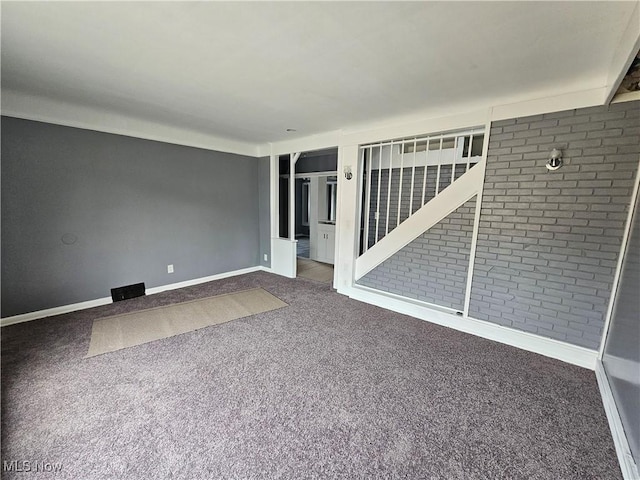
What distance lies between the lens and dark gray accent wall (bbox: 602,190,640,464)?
4.97 feet

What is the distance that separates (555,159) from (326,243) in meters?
4.20

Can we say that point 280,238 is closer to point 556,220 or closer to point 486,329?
point 486,329

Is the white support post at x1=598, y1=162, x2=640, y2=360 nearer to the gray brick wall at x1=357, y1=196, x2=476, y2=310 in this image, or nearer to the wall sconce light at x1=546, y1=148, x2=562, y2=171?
the wall sconce light at x1=546, y1=148, x2=562, y2=171

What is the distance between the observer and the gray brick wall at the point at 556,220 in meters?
2.22

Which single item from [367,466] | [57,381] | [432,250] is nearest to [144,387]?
[57,381]

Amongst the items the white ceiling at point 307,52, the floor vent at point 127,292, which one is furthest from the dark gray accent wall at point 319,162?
the floor vent at point 127,292

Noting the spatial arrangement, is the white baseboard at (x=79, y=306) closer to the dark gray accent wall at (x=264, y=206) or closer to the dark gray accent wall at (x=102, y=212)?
the dark gray accent wall at (x=102, y=212)

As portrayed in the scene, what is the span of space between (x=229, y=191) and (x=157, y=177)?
114cm

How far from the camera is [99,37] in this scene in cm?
173

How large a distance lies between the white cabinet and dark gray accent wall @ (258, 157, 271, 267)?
1354 mm

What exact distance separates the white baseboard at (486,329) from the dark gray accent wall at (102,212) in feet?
9.09

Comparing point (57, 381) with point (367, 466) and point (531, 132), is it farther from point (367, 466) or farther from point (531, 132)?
point (531, 132)

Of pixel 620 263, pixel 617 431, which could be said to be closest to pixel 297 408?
pixel 617 431

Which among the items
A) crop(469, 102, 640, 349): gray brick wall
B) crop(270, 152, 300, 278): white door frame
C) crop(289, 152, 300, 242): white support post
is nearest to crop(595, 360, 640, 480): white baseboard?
crop(469, 102, 640, 349): gray brick wall
